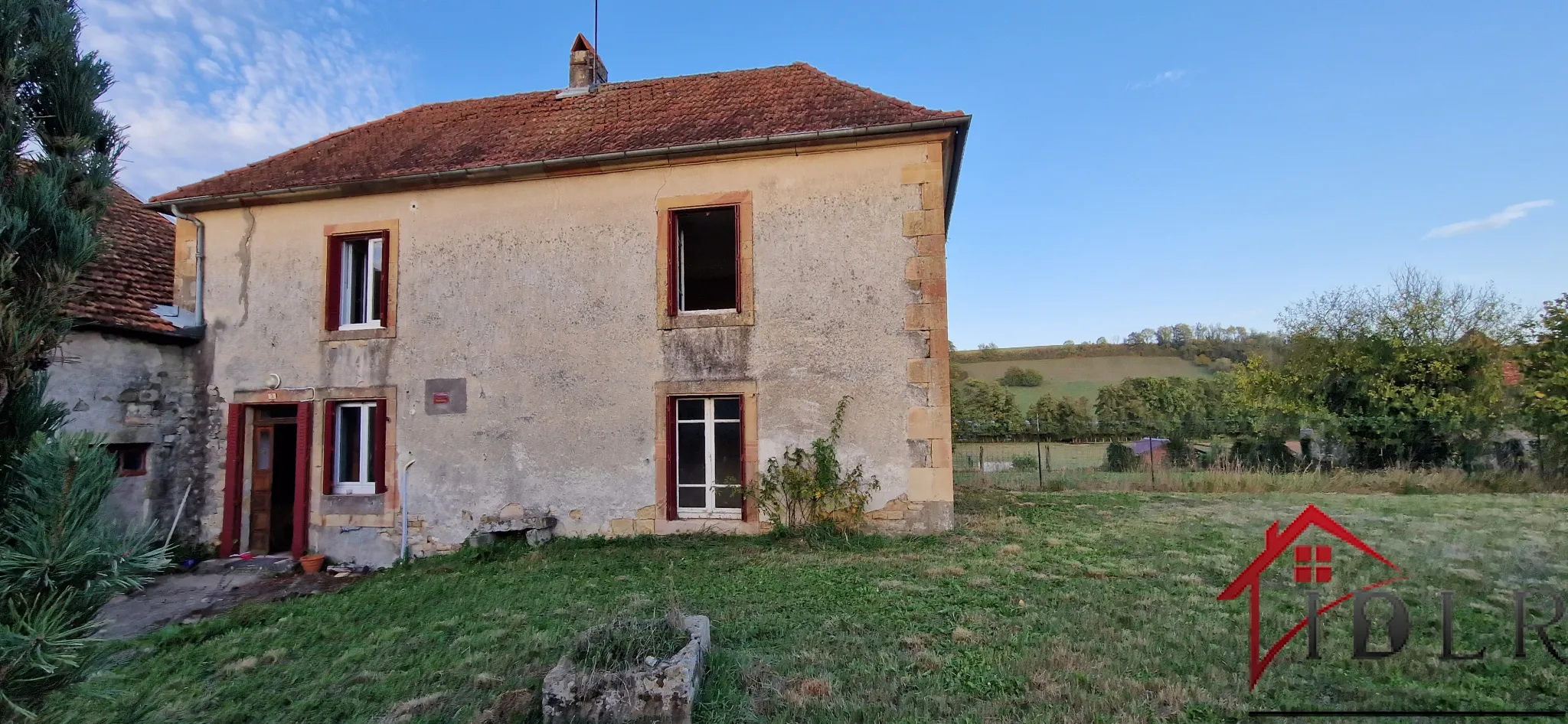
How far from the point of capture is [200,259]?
29.5 feet

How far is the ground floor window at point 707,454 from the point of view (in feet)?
26.0

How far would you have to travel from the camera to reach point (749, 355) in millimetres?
7836

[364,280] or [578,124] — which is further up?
[578,124]

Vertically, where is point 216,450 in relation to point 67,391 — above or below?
below

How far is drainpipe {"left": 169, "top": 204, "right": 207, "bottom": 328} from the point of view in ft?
29.1

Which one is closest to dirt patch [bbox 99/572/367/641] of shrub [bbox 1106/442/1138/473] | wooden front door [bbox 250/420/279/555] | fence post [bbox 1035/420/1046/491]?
wooden front door [bbox 250/420/279/555]

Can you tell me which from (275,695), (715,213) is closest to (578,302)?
(715,213)

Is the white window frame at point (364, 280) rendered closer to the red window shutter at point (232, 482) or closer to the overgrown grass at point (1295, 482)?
the red window shutter at point (232, 482)

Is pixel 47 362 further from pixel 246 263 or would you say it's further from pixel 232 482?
pixel 246 263

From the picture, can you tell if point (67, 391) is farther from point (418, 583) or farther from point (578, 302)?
point (578, 302)

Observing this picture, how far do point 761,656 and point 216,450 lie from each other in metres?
8.70

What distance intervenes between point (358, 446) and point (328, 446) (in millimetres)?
312

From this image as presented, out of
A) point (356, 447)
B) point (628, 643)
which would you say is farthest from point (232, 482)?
point (628, 643)

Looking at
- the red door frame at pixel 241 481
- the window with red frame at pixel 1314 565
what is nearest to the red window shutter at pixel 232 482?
the red door frame at pixel 241 481
